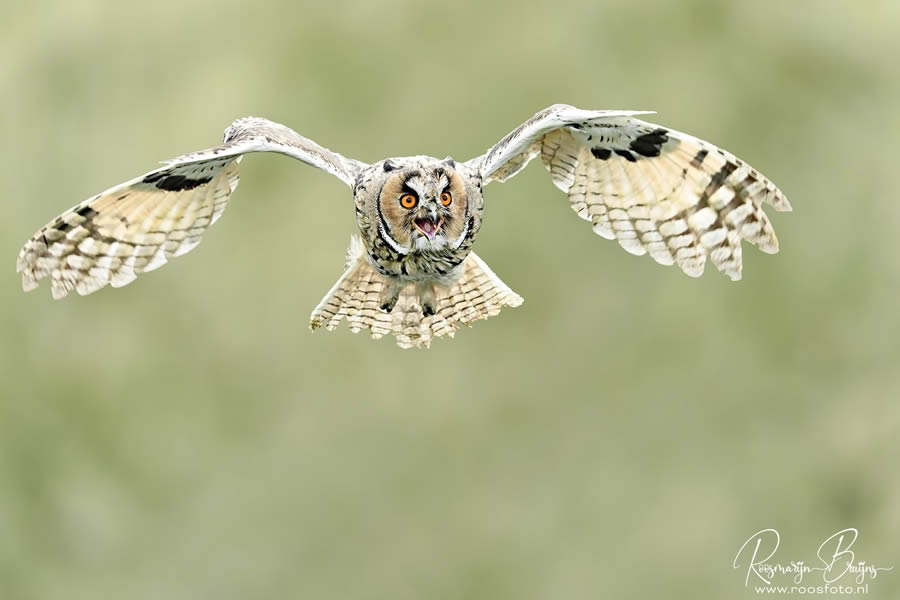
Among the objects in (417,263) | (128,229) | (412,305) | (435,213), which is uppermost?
(128,229)

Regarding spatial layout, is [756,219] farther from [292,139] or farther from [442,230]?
[292,139]

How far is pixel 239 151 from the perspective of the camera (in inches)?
145

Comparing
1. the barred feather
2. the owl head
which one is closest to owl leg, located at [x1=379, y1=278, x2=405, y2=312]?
the owl head

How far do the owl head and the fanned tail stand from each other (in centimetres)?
35

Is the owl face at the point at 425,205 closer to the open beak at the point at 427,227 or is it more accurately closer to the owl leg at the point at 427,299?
the open beak at the point at 427,227

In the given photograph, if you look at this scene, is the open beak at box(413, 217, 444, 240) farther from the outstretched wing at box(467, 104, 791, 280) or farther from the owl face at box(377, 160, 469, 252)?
the outstretched wing at box(467, 104, 791, 280)

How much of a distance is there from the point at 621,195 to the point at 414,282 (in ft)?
2.27

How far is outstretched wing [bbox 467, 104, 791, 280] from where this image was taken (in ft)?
12.5

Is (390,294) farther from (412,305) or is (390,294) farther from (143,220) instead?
(143,220)

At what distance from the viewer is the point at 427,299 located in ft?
13.3

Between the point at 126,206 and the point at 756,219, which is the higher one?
the point at 126,206

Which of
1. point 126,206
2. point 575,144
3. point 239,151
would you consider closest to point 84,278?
point 126,206

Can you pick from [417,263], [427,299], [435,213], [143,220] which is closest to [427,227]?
[435,213]

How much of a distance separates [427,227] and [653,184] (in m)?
0.78
